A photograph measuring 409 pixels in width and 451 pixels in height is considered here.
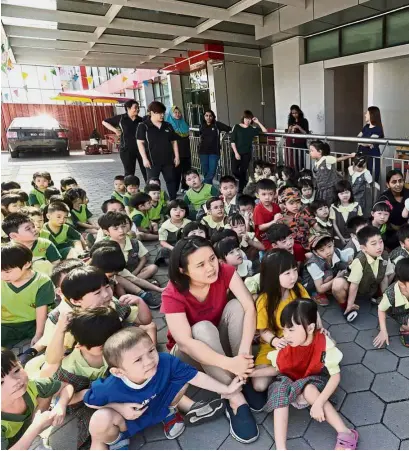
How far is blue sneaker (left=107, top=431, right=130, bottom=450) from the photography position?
1.76 m

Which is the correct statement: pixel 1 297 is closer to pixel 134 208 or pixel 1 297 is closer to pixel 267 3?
pixel 134 208

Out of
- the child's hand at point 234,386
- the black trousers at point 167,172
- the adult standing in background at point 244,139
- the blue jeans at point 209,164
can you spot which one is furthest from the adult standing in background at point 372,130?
the child's hand at point 234,386

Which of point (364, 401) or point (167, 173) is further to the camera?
point (167, 173)

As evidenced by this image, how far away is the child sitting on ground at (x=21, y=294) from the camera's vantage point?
2.39 metres

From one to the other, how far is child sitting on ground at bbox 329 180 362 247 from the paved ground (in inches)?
46.5

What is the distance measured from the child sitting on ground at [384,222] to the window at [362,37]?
4.22 metres

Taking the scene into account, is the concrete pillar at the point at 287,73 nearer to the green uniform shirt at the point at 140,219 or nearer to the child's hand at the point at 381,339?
the green uniform shirt at the point at 140,219

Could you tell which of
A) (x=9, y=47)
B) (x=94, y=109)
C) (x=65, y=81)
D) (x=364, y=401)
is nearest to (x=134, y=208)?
(x=364, y=401)

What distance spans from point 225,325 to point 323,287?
119 centimetres

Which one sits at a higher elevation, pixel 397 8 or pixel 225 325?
pixel 397 8

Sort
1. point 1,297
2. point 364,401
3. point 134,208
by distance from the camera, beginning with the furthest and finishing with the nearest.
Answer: point 134,208 < point 1,297 < point 364,401

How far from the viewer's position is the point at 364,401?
6.55 feet

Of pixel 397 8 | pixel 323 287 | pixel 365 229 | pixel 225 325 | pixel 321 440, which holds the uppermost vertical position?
pixel 397 8

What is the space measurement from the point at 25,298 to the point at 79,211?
106 inches
